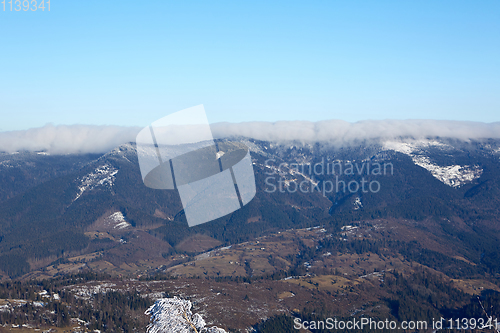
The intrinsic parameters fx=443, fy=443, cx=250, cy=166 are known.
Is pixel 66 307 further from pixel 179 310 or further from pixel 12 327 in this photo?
pixel 179 310

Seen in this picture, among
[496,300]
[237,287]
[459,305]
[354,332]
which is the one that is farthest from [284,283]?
[496,300]

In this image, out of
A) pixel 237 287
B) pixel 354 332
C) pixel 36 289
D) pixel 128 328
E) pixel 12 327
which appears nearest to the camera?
pixel 12 327

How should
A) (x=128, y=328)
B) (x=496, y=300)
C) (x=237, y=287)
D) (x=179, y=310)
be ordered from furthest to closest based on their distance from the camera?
(x=237, y=287), (x=496, y=300), (x=128, y=328), (x=179, y=310)

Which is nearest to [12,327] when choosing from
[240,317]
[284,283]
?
[240,317]

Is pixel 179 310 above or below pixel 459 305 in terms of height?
above

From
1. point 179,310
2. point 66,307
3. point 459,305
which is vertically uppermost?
point 179,310

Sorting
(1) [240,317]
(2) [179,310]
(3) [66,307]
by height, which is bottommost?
(1) [240,317]

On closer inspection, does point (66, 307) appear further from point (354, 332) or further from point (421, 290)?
point (421, 290)

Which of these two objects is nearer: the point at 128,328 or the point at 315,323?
the point at 128,328

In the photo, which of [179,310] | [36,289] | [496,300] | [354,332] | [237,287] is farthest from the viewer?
[237,287]
